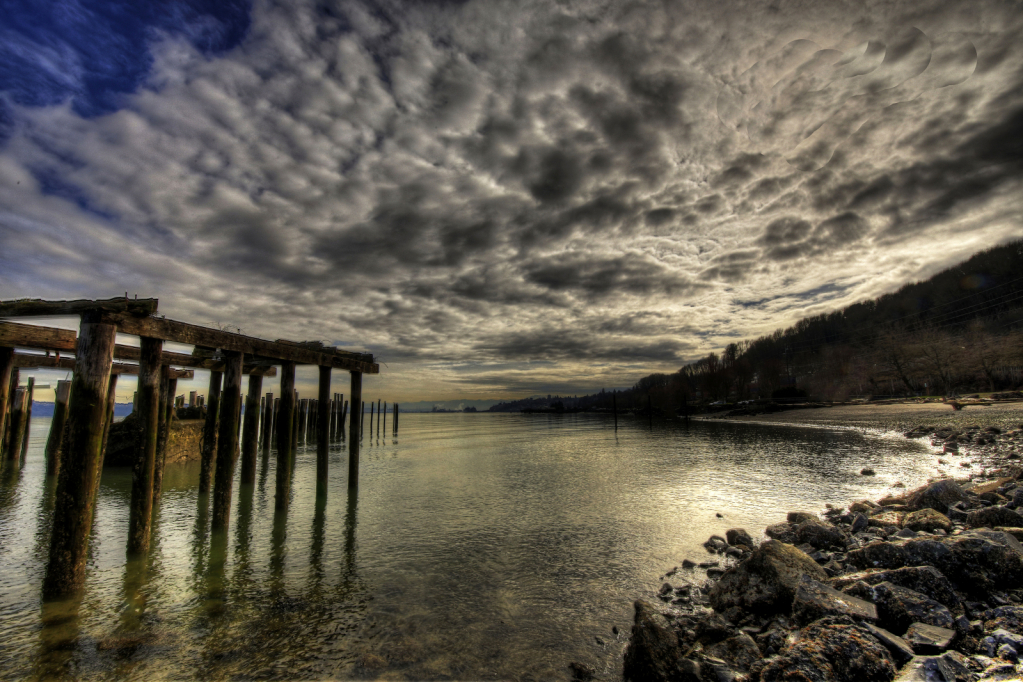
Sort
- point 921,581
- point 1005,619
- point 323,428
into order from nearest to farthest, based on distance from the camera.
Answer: point 1005,619
point 921,581
point 323,428

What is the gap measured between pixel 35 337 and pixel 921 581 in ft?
69.3

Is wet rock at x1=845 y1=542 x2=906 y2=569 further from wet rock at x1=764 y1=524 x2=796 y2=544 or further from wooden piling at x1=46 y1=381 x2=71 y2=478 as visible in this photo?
wooden piling at x1=46 y1=381 x2=71 y2=478

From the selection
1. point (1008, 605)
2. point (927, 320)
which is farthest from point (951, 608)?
point (927, 320)

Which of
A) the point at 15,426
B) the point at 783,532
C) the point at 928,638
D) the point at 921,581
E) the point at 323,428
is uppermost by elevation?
the point at 15,426

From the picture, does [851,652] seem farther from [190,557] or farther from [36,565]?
[36,565]

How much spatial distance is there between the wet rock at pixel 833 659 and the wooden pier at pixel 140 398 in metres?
9.93

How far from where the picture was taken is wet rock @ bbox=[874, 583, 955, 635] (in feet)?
15.0

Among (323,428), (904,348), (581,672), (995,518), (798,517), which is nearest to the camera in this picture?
(581,672)

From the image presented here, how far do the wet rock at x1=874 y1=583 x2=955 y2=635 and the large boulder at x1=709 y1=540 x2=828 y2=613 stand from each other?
0.79m

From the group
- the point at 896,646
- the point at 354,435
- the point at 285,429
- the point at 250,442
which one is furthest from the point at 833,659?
the point at 250,442

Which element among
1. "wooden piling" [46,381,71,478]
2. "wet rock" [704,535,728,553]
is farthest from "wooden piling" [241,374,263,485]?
"wet rock" [704,535,728,553]

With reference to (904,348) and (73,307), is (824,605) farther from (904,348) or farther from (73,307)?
(904,348)

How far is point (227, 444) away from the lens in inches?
457

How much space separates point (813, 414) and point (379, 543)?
7319 cm
